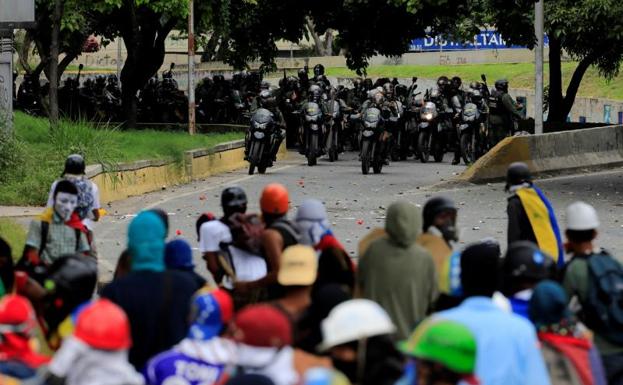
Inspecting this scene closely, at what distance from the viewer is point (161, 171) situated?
24969mm

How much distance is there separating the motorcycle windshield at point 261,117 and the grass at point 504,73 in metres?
29.8

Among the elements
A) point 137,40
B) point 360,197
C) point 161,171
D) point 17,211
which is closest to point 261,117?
point 161,171

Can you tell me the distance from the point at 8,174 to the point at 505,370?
51.9 feet

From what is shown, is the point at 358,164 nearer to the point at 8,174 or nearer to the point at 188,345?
the point at 8,174

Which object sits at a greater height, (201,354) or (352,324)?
(352,324)

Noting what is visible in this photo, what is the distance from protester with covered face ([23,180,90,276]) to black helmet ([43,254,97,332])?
2.24 m

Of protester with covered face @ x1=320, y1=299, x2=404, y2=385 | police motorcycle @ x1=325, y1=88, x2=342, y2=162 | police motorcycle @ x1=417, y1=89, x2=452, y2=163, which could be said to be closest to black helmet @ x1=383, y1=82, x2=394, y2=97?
police motorcycle @ x1=417, y1=89, x2=452, y2=163

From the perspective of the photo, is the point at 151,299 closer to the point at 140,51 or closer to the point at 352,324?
the point at 352,324

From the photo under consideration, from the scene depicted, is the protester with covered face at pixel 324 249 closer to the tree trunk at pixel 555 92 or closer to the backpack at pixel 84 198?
the backpack at pixel 84 198

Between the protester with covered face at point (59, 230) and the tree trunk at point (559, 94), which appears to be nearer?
the protester with covered face at point (59, 230)

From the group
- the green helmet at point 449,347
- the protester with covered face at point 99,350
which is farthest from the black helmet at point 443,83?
the green helmet at point 449,347

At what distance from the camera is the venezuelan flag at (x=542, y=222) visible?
10.4m

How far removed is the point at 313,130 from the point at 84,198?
18.2 m

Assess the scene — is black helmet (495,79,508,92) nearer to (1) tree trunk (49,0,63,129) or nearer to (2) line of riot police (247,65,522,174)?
(2) line of riot police (247,65,522,174)
